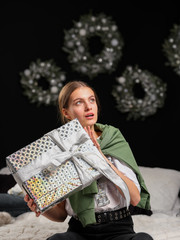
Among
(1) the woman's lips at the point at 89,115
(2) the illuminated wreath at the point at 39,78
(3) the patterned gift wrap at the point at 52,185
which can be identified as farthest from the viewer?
(2) the illuminated wreath at the point at 39,78

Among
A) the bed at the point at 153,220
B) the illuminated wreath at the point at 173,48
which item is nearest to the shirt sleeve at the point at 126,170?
the bed at the point at 153,220

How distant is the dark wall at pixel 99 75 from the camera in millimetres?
4035

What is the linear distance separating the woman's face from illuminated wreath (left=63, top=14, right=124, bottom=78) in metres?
2.25

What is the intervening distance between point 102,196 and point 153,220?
46.7 inches

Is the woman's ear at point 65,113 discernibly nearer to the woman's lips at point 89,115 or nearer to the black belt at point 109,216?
the woman's lips at point 89,115

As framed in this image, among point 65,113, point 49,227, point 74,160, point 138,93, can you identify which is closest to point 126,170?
point 74,160

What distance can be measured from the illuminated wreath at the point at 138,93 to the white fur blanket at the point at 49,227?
53.2 inches

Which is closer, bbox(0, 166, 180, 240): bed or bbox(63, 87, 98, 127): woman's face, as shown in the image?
bbox(63, 87, 98, 127): woman's face

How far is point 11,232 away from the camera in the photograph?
232 centimetres

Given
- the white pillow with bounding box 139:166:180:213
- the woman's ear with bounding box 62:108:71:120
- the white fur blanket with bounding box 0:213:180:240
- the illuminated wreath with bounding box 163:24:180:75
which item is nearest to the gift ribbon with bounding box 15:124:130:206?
the woman's ear with bounding box 62:108:71:120

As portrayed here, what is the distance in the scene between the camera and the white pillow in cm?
321

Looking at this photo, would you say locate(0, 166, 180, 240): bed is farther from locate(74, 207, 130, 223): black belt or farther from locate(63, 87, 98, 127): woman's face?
locate(63, 87, 98, 127): woman's face

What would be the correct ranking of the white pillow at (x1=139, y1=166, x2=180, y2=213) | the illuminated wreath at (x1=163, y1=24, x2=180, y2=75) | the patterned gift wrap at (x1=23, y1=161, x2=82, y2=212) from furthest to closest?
the illuminated wreath at (x1=163, y1=24, x2=180, y2=75) < the white pillow at (x1=139, y1=166, x2=180, y2=213) < the patterned gift wrap at (x1=23, y1=161, x2=82, y2=212)

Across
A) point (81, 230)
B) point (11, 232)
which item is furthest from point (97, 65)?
point (81, 230)
